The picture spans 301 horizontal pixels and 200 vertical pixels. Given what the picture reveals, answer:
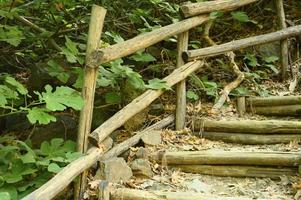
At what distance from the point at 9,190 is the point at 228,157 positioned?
1842 millimetres

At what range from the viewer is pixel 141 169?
322 cm

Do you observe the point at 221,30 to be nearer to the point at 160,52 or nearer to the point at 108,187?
the point at 160,52

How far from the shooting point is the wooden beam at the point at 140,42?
296cm

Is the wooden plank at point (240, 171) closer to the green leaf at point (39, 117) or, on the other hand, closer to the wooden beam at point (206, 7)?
the green leaf at point (39, 117)

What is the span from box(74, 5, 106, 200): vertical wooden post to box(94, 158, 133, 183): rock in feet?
0.49


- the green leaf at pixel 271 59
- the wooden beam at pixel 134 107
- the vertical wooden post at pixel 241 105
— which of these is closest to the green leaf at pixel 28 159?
the wooden beam at pixel 134 107

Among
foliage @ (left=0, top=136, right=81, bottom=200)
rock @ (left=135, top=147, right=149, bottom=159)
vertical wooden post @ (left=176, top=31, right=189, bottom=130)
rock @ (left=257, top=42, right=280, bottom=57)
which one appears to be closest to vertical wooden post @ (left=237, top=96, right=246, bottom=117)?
vertical wooden post @ (left=176, top=31, right=189, bottom=130)

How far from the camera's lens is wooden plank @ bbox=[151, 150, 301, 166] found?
319 centimetres

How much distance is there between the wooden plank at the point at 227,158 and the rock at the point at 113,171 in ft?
1.39

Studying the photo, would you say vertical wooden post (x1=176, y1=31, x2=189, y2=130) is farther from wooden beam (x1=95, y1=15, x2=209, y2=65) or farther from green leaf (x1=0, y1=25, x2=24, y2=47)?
green leaf (x1=0, y1=25, x2=24, y2=47)

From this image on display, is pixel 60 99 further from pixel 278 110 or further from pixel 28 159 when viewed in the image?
pixel 278 110

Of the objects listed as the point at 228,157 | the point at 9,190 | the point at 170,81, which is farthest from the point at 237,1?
the point at 9,190

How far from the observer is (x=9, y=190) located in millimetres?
2559

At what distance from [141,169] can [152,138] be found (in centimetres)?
54
